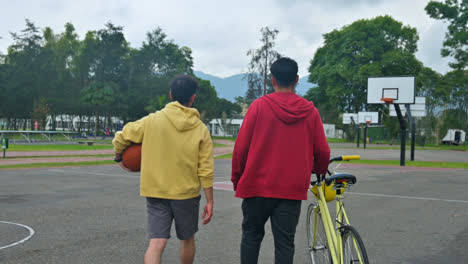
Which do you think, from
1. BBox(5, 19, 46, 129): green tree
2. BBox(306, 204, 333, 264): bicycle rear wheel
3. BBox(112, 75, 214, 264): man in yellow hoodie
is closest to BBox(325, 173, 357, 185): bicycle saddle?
BBox(306, 204, 333, 264): bicycle rear wheel

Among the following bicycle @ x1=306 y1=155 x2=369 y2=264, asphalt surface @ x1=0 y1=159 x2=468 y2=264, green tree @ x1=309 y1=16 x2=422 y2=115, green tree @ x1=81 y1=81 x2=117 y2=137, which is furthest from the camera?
green tree @ x1=81 y1=81 x2=117 y2=137

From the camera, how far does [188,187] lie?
295 cm

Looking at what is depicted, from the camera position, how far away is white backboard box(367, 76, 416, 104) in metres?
20.2

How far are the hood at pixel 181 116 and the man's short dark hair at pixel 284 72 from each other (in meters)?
0.68

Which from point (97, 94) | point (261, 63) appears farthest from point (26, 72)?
point (261, 63)

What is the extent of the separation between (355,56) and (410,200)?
41551 mm

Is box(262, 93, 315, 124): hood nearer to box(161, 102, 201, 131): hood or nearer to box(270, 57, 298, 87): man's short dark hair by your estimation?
box(270, 57, 298, 87): man's short dark hair

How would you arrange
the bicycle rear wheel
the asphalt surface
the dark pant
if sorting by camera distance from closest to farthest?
the dark pant
the bicycle rear wheel
the asphalt surface

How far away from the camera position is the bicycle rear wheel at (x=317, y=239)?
3375mm

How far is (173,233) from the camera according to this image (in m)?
5.51

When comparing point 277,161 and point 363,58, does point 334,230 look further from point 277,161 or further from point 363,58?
point 363,58

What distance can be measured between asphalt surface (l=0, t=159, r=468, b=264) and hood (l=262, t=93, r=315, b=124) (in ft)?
6.89

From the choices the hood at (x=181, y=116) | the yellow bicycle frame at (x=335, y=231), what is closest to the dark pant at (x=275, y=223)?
the yellow bicycle frame at (x=335, y=231)

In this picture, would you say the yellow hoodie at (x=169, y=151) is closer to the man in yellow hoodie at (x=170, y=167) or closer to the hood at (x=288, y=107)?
the man in yellow hoodie at (x=170, y=167)
